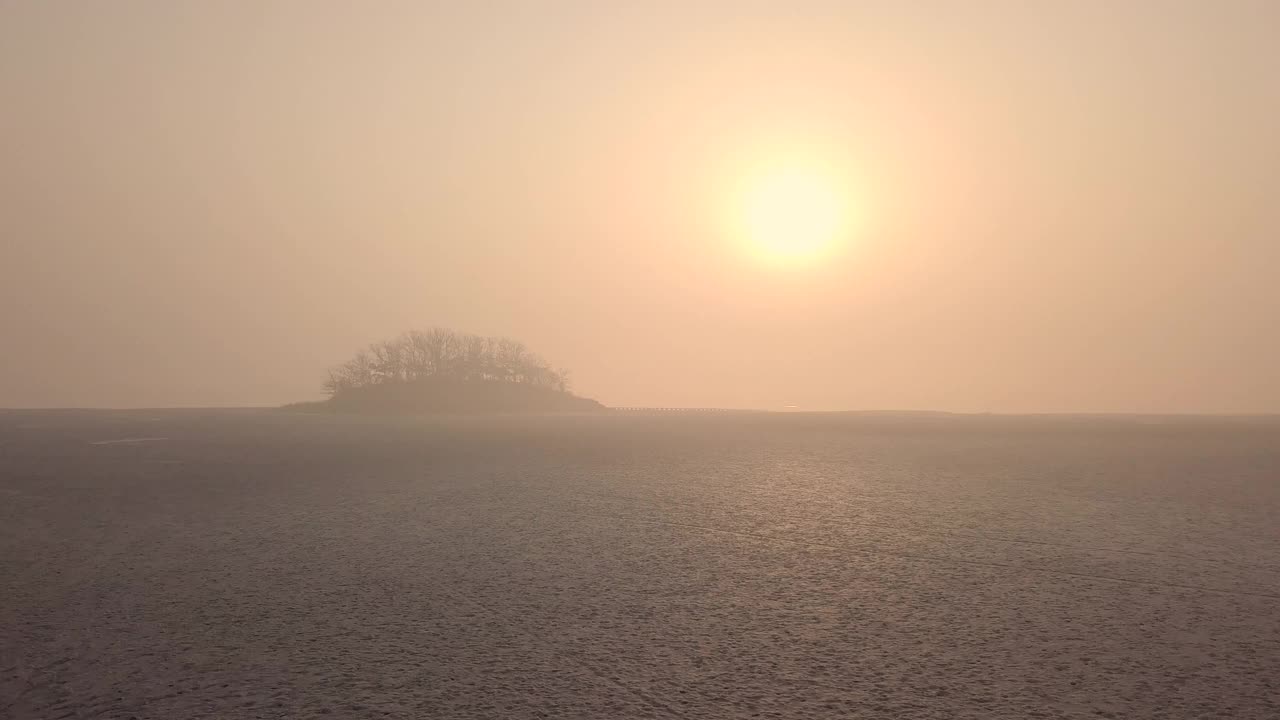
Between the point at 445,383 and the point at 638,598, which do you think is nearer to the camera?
the point at 638,598

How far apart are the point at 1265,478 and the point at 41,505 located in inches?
931

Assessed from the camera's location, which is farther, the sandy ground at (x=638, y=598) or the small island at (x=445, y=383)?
the small island at (x=445, y=383)

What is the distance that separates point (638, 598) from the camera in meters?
7.67

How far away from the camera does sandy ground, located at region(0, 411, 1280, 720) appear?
528 centimetres

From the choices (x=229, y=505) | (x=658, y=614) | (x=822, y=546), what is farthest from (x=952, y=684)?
(x=229, y=505)

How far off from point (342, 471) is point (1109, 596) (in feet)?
52.2

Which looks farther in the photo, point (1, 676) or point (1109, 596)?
point (1109, 596)

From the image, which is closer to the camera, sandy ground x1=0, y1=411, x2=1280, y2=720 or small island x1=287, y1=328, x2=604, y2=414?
sandy ground x1=0, y1=411, x2=1280, y2=720

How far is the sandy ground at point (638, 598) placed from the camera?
5277 mm

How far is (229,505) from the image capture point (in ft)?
45.0

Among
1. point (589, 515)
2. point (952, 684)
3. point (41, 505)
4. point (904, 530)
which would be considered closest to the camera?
point (952, 684)

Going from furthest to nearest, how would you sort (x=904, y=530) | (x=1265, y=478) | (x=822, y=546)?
1. (x=1265, y=478)
2. (x=904, y=530)
3. (x=822, y=546)

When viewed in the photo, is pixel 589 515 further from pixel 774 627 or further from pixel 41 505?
pixel 41 505

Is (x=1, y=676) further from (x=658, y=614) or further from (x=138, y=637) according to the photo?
(x=658, y=614)
